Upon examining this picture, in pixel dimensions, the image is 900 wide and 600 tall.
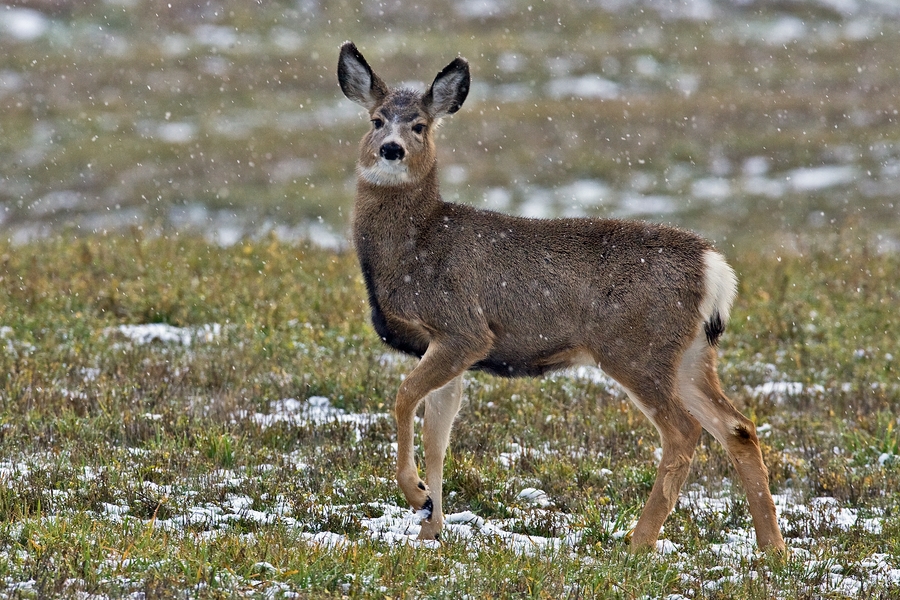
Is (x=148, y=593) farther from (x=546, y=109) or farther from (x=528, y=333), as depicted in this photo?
(x=546, y=109)

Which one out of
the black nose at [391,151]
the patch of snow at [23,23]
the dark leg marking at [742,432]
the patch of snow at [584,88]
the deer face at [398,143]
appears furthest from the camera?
the patch of snow at [23,23]

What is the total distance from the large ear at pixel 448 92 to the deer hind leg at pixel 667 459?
2.35 meters

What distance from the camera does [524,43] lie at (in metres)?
41.8

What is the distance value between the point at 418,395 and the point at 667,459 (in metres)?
1.43

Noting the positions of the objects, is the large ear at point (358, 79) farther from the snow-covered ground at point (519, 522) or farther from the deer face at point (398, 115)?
the snow-covered ground at point (519, 522)

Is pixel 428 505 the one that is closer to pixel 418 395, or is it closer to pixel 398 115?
pixel 418 395

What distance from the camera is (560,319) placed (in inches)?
249

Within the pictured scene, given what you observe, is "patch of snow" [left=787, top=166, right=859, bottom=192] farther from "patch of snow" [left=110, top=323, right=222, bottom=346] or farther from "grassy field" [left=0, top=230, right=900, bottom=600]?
"patch of snow" [left=110, top=323, right=222, bottom=346]

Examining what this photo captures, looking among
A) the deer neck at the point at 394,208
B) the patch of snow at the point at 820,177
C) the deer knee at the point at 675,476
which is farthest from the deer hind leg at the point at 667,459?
the patch of snow at the point at 820,177

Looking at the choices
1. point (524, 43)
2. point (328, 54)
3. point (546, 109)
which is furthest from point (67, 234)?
point (524, 43)

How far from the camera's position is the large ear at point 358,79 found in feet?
23.7

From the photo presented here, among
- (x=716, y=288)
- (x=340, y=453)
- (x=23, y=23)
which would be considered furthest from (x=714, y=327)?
(x=23, y=23)

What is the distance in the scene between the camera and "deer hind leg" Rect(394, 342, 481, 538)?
5.95 meters

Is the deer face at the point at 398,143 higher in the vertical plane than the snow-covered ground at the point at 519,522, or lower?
higher
